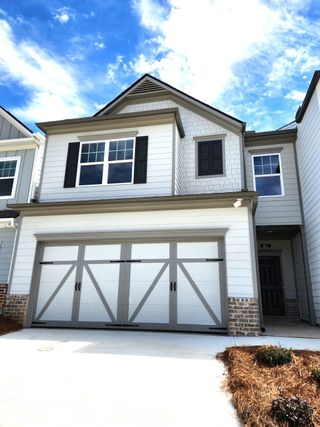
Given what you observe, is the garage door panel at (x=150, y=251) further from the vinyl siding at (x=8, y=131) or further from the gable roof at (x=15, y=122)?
the vinyl siding at (x=8, y=131)

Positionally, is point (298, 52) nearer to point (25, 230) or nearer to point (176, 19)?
point (176, 19)

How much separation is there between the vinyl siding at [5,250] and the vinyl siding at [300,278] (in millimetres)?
9828

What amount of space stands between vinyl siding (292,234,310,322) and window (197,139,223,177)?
Result: 382 cm

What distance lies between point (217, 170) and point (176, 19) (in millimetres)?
4548

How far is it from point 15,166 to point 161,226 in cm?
662

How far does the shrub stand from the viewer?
2.54 metres

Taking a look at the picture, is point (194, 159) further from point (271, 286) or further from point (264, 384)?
point (264, 384)

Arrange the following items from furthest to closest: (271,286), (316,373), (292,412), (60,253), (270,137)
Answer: (271,286) < (270,137) < (60,253) < (316,373) < (292,412)

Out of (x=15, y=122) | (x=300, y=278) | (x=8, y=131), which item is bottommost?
(x=300, y=278)

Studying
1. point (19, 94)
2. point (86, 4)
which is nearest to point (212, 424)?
point (86, 4)

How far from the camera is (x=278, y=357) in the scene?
4230 millimetres

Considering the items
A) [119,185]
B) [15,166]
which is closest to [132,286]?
[119,185]

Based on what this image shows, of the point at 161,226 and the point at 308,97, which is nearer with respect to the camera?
the point at 161,226

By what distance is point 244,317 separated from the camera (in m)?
6.93
